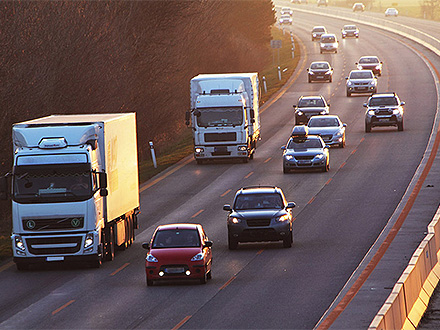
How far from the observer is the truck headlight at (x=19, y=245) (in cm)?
2597

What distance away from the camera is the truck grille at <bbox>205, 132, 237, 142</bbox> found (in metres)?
46.3

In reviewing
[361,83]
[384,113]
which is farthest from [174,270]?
[361,83]

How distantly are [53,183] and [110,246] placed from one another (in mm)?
2717

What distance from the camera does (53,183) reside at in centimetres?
2606

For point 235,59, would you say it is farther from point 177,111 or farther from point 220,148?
point 220,148

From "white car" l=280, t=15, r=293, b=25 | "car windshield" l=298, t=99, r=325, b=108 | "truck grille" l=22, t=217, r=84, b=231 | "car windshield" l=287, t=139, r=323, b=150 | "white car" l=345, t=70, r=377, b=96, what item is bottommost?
"white car" l=280, t=15, r=293, b=25

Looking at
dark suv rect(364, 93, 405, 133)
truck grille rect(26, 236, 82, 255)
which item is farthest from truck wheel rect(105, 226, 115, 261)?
dark suv rect(364, 93, 405, 133)

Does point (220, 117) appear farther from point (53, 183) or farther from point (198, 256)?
point (198, 256)

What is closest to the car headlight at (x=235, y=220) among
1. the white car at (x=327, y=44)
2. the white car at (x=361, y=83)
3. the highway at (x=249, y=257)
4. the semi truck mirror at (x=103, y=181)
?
the highway at (x=249, y=257)

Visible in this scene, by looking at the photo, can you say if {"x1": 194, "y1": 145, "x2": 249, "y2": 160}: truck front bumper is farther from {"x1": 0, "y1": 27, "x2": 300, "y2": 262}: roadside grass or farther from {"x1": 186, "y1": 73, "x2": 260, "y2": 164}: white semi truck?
{"x1": 0, "y1": 27, "x2": 300, "y2": 262}: roadside grass

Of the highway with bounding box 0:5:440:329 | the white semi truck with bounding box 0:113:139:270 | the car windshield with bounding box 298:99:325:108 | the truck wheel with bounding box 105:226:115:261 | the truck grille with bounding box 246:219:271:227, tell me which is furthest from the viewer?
the car windshield with bounding box 298:99:325:108

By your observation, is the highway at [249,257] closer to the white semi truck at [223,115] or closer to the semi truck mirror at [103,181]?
the white semi truck at [223,115]

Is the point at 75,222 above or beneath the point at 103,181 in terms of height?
beneath

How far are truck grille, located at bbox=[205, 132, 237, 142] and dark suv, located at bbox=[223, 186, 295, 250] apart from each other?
57.5 ft
